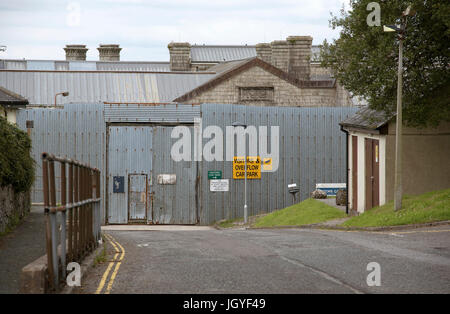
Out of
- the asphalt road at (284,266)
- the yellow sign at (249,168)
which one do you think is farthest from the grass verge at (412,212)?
the yellow sign at (249,168)

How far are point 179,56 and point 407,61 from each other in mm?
53529

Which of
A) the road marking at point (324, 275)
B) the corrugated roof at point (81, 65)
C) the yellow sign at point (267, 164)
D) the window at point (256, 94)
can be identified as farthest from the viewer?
the corrugated roof at point (81, 65)

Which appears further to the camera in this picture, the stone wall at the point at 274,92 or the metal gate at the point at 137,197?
the stone wall at the point at 274,92

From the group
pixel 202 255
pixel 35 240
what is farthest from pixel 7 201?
pixel 202 255

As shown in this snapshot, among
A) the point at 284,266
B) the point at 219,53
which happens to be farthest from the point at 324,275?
the point at 219,53

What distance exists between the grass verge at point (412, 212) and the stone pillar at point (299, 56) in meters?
29.5

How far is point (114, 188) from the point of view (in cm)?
3319

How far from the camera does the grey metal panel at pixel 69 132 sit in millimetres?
33250

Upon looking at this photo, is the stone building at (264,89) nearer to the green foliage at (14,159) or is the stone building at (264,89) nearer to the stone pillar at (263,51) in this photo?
the stone pillar at (263,51)

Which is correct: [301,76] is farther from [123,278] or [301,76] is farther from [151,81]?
[123,278]

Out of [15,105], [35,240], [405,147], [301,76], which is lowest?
[35,240]

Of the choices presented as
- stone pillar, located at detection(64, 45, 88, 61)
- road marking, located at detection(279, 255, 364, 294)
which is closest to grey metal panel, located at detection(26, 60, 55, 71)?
stone pillar, located at detection(64, 45, 88, 61)

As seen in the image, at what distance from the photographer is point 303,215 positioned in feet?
90.2
